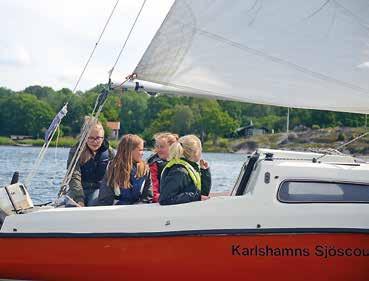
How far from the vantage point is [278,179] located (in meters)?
6.68

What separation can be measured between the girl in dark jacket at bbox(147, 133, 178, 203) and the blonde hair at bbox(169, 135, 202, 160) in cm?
73

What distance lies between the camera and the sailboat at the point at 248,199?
655 cm

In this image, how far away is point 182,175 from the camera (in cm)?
698

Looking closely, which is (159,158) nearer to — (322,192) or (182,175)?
(182,175)

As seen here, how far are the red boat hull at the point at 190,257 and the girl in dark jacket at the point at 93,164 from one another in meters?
1.48

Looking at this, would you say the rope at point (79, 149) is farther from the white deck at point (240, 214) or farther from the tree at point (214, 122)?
the tree at point (214, 122)

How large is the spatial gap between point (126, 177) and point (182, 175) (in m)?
0.89

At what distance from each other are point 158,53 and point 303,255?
2.53 meters

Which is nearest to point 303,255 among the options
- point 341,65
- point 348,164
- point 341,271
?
point 341,271

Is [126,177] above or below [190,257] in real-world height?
above

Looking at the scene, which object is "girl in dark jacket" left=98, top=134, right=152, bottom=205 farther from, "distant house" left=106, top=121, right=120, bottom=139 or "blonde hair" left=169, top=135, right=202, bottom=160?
"distant house" left=106, top=121, right=120, bottom=139

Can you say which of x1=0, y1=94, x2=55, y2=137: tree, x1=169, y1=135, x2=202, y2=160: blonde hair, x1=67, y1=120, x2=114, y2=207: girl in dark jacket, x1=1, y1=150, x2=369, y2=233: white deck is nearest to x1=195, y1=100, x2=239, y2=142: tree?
x1=0, y1=94, x2=55, y2=137: tree

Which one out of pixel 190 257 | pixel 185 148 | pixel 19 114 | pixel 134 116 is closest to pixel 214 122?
pixel 134 116

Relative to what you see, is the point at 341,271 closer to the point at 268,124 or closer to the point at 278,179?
the point at 278,179
